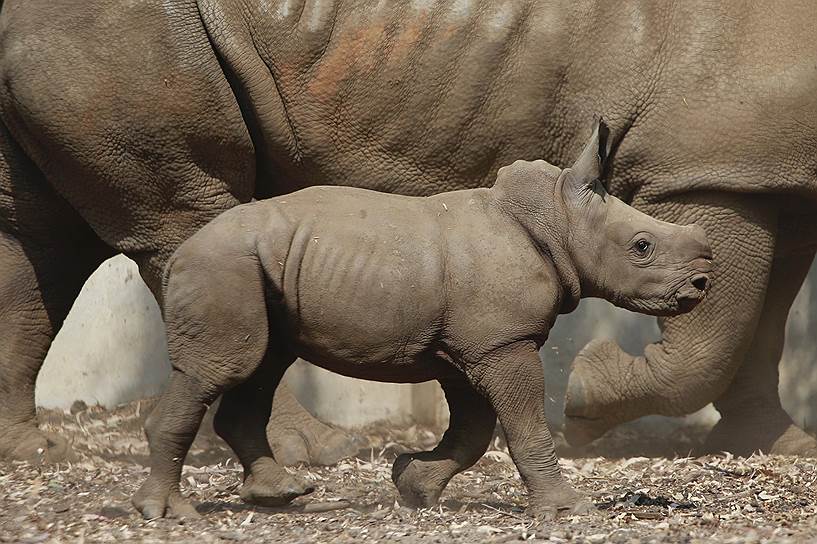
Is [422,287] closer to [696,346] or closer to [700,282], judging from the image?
[700,282]

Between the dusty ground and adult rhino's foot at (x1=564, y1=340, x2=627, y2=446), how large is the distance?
18cm

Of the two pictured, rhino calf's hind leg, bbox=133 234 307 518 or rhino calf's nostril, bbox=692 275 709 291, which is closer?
rhino calf's hind leg, bbox=133 234 307 518

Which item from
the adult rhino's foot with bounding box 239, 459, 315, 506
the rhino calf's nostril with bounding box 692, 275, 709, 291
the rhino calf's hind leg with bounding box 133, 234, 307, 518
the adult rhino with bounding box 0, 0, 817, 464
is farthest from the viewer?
the adult rhino with bounding box 0, 0, 817, 464

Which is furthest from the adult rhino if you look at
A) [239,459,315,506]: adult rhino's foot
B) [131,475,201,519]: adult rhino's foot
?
[131,475,201,519]: adult rhino's foot

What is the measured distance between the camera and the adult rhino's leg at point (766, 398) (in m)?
7.08

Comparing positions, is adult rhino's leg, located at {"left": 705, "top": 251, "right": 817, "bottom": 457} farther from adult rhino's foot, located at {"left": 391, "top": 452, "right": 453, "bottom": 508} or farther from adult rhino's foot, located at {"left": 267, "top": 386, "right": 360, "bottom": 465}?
adult rhino's foot, located at {"left": 391, "top": 452, "right": 453, "bottom": 508}

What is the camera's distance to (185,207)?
6.09 m

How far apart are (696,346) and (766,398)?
38.9 inches

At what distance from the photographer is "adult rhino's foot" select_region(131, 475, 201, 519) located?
5023 mm

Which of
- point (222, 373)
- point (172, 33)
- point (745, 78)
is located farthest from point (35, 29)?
point (745, 78)

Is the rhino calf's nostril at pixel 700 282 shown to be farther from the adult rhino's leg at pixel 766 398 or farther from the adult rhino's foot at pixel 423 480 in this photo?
the adult rhino's leg at pixel 766 398

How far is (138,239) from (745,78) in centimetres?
234

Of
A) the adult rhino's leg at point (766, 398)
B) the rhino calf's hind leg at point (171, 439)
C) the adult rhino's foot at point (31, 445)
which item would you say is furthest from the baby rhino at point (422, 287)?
the adult rhino's leg at point (766, 398)

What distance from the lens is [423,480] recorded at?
207 inches
